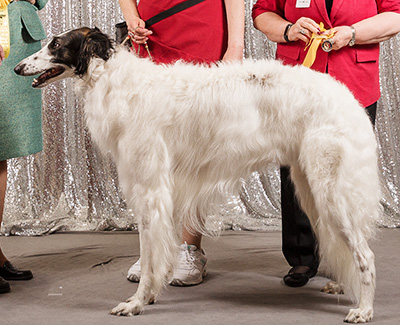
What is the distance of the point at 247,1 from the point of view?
205 inches

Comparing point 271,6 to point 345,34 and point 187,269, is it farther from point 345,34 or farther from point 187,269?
point 187,269

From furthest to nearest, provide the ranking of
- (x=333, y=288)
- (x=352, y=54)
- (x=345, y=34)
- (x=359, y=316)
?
(x=333, y=288) → (x=352, y=54) → (x=345, y=34) → (x=359, y=316)

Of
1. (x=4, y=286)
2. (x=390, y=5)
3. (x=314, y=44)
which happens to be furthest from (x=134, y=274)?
(x=390, y=5)

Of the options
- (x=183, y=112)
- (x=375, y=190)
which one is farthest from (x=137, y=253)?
(x=375, y=190)

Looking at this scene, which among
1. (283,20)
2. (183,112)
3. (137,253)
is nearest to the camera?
(183,112)

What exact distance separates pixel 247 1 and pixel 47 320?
12.2 feet

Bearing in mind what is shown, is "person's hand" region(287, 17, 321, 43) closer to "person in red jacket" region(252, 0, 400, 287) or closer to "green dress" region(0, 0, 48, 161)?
"person in red jacket" region(252, 0, 400, 287)

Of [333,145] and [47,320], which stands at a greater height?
[333,145]

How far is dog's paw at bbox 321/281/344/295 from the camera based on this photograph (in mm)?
2959

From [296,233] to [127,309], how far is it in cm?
117

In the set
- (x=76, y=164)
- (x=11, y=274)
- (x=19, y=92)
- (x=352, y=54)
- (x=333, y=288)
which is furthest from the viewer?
(x=76, y=164)

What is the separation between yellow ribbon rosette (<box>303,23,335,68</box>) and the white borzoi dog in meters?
0.19

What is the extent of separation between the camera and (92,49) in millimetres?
2701

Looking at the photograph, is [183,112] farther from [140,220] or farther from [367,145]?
[367,145]
